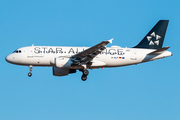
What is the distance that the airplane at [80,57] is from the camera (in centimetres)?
4706

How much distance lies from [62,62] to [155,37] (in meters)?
14.4

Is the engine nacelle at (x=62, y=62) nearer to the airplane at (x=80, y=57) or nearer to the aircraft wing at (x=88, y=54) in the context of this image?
the airplane at (x=80, y=57)

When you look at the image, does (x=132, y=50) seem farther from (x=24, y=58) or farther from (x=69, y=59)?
(x=24, y=58)

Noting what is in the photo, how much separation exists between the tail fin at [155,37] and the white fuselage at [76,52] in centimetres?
154

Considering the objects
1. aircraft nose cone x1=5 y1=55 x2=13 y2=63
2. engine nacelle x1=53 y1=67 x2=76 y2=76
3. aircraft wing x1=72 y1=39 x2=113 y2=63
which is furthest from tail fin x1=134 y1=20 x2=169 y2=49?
aircraft nose cone x1=5 y1=55 x2=13 y2=63

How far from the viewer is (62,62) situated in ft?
153

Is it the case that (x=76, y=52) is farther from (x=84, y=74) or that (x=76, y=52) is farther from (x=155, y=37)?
(x=155, y=37)

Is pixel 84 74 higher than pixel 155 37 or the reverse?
the reverse

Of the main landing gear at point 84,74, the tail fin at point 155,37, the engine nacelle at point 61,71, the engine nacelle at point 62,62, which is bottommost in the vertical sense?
the main landing gear at point 84,74

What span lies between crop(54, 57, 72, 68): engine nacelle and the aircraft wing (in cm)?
94

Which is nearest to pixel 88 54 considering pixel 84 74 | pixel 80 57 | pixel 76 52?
pixel 80 57

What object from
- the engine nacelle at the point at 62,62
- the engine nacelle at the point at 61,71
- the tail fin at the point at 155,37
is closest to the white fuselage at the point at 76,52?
the engine nacelle at the point at 62,62

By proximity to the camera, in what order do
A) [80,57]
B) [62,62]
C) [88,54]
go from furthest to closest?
[80,57] → [88,54] → [62,62]

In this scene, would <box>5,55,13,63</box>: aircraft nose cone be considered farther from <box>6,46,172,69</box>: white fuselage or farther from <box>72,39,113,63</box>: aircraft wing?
<box>72,39,113,63</box>: aircraft wing
